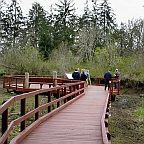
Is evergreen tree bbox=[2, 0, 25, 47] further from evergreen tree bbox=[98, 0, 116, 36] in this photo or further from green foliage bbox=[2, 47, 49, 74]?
evergreen tree bbox=[98, 0, 116, 36]

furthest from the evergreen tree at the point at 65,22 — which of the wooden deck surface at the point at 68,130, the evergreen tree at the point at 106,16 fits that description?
the wooden deck surface at the point at 68,130

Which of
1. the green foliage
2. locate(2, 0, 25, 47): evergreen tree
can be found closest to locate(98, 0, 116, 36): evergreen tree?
locate(2, 0, 25, 47): evergreen tree

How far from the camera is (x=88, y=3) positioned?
47344mm

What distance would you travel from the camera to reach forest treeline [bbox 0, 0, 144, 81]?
103ft

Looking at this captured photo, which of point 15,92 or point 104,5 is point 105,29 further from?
point 15,92

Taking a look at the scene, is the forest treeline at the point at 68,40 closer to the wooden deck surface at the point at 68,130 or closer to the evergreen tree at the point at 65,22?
the evergreen tree at the point at 65,22

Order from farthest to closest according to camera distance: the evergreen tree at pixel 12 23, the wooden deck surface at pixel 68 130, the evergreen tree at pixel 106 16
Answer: the evergreen tree at pixel 106 16
the evergreen tree at pixel 12 23
the wooden deck surface at pixel 68 130

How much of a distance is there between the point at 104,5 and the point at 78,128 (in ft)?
135

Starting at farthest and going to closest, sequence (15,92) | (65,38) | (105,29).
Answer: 1. (105,29)
2. (65,38)
3. (15,92)

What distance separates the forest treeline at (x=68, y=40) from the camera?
31422 millimetres

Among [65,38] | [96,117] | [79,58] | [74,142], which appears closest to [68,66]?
[79,58]

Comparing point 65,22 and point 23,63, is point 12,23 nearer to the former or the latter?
point 65,22

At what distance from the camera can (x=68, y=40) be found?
42.1 m

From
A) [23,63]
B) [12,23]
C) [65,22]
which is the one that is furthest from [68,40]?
[23,63]
